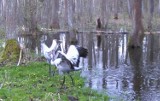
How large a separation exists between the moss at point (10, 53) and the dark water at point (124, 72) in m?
2.59

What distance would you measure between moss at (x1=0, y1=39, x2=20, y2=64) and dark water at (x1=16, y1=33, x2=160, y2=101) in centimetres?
259

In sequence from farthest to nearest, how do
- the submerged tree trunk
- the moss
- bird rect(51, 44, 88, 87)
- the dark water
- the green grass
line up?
the submerged tree trunk < the moss < the dark water < bird rect(51, 44, 88, 87) < the green grass

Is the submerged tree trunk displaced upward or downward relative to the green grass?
upward

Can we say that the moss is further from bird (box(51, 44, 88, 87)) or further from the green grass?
bird (box(51, 44, 88, 87))

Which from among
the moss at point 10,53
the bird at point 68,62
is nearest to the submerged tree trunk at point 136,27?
the moss at point 10,53

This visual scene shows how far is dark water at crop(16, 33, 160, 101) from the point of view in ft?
37.3

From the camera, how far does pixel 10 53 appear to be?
48.8ft

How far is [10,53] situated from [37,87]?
4.29 m

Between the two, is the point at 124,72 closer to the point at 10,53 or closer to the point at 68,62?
the point at 10,53

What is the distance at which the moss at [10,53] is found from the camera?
47.8ft

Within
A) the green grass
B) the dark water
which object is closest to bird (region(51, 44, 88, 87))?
the green grass

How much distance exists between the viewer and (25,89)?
34.7ft

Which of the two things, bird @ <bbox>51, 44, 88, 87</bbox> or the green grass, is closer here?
the green grass

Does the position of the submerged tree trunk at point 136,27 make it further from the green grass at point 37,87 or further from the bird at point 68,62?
the bird at point 68,62
